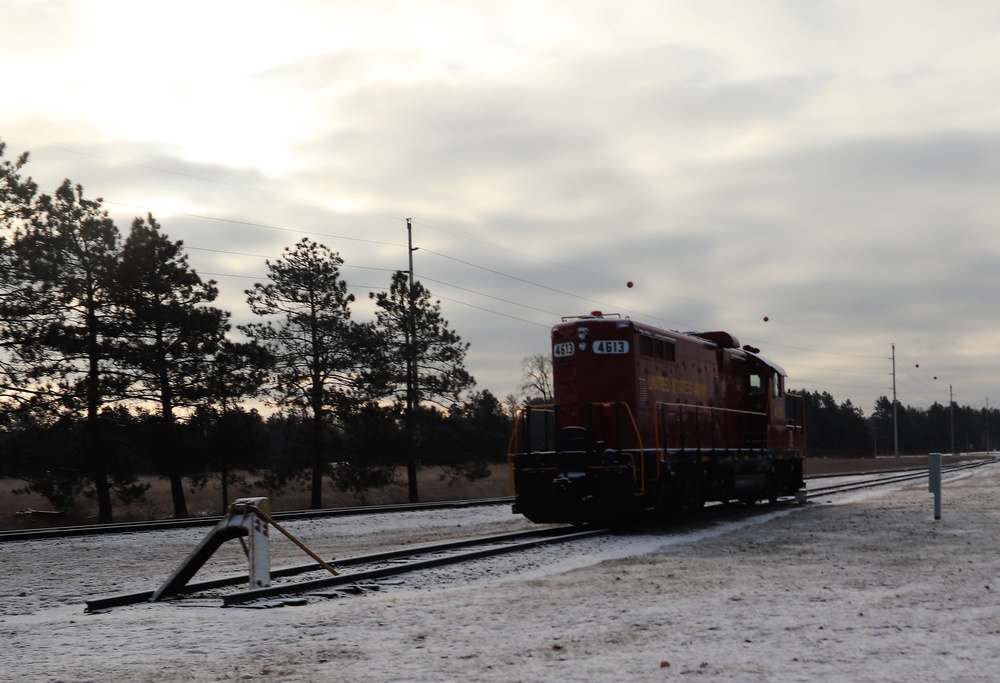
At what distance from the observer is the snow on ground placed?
24.3 ft

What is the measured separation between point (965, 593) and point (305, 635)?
274 inches

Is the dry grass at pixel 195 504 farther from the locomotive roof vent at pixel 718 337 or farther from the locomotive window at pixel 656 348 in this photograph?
the locomotive window at pixel 656 348

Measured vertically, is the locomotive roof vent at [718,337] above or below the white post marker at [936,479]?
above

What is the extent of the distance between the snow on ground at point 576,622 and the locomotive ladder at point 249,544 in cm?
61

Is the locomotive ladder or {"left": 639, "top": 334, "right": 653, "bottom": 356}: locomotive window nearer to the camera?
the locomotive ladder

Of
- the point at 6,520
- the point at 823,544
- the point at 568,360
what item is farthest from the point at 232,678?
the point at 6,520

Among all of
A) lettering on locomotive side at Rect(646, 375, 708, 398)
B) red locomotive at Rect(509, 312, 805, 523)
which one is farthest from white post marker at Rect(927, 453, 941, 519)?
lettering on locomotive side at Rect(646, 375, 708, 398)

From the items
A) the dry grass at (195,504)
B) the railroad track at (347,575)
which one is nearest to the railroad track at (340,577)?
the railroad track at (347,575)

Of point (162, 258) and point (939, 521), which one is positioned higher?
point (162, 258)

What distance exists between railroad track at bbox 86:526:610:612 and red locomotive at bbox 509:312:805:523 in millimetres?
2470

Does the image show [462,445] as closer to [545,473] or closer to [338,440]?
[338,440]

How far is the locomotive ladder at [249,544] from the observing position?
11500 mm

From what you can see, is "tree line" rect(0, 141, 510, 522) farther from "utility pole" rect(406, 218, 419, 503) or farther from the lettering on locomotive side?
the lettering on locomotive side

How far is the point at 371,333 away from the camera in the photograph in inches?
1747
